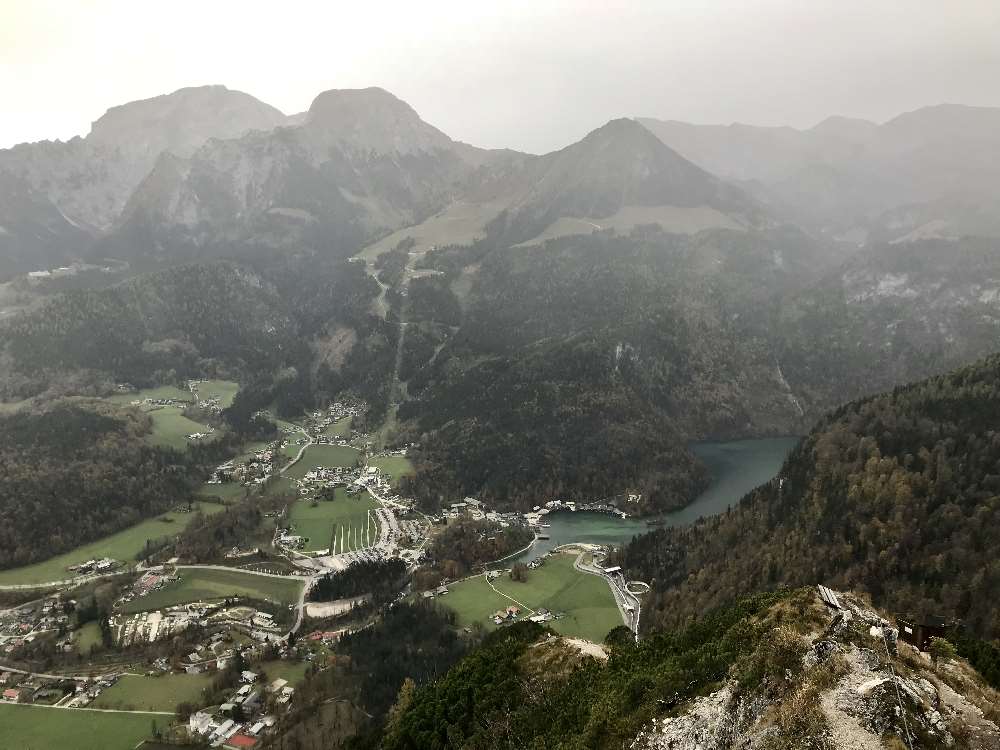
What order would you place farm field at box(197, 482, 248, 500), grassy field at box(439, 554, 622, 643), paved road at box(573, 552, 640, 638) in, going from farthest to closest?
farm field at box(197, 482, 248, 500) < paved road at box(573, 552, 640, 638) < grassy field at box(439, 554, 622, 643)

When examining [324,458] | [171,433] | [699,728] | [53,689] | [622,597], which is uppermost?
[699,728]

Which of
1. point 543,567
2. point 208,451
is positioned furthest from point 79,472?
point 543,567

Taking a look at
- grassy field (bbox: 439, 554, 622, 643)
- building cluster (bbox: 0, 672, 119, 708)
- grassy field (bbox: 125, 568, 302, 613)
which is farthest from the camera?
grassy field (bbox: 125, 568, 302, 613)

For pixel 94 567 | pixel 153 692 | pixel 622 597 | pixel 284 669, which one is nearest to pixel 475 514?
pixel 622 597

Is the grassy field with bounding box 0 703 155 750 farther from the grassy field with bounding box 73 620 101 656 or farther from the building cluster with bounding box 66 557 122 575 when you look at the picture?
the building cluster with bounding box 66 557 122 575

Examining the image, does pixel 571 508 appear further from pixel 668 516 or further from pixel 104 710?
pixel 104 710

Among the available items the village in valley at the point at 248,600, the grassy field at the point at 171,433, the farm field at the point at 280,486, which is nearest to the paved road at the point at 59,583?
the village in valley at the point at 248,600

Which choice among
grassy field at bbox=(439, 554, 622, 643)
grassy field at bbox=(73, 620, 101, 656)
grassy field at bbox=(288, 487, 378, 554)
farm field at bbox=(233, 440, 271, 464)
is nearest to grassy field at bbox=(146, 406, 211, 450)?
farm field at bbox=(233, 440, 271, 464)

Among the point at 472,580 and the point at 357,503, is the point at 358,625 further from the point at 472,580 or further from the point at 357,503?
the point at 357,503
